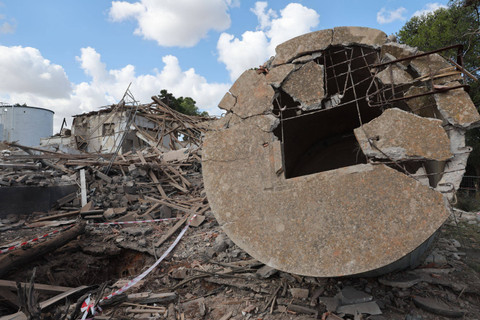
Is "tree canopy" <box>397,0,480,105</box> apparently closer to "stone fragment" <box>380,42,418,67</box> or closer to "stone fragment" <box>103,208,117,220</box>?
"stone fragment" <box>380,42,418,67</box>

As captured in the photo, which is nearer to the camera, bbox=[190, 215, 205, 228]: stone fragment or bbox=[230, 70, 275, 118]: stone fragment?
bbox=[230, 70, 275, 118]: stone fragment

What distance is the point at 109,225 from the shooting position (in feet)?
18.2

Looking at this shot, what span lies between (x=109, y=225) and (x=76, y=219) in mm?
769

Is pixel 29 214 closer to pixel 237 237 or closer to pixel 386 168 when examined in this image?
pixel 237 237

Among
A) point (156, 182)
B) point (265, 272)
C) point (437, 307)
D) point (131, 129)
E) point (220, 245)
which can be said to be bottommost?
point (437, 307)

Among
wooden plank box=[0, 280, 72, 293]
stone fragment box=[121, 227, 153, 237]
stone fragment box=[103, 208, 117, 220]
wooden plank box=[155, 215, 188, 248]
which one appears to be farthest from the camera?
stone fragment box=[103, 208, 117, 220]

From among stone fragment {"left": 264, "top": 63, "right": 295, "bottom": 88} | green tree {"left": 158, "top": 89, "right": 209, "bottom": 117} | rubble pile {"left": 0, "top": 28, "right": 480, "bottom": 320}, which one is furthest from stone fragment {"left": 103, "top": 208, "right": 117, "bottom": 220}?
green tree {"left": 158, "top": 89, "right": 209, "bottom": 117}

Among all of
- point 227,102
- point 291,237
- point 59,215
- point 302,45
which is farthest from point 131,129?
point 291,237

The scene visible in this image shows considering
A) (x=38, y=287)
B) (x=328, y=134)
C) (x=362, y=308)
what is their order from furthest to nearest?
(x=328, y=134) < (x=38, y=287) < (x=362, y=308)

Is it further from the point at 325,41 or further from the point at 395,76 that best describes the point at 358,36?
the point at 395,76

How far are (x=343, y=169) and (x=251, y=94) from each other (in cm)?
128

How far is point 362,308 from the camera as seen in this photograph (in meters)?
2.63

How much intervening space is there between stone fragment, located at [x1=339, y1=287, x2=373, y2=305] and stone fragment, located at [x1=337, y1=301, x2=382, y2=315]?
0.15 ft

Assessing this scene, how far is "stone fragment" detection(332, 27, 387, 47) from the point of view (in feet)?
9.16
